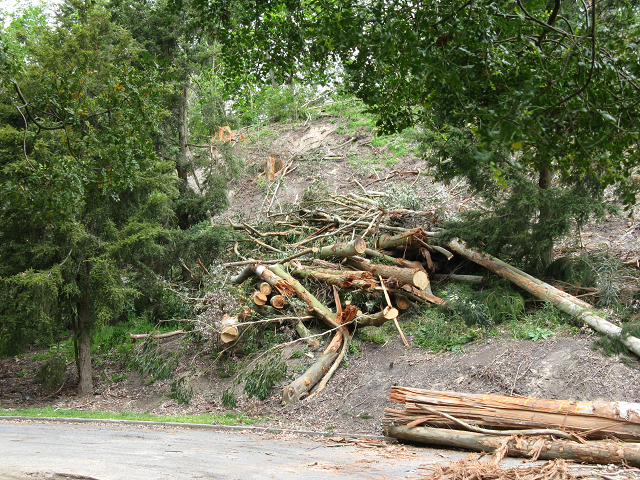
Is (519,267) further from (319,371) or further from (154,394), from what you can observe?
(154,394)

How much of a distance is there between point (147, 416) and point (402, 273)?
205 inches

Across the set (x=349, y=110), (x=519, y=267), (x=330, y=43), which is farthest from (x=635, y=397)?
(x=349, y=110)

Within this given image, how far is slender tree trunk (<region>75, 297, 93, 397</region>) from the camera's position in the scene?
11.0 metres

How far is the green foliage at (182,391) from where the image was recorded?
9.27 m

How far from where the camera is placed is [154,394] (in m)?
10.4

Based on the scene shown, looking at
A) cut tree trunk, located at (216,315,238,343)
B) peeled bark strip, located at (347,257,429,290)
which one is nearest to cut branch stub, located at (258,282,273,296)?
cut tree trunk, located at (216,315,238,343)

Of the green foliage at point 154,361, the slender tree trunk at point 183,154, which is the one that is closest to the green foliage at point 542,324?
the green foliage at point 154,361

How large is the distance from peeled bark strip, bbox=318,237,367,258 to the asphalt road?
4.29 meters

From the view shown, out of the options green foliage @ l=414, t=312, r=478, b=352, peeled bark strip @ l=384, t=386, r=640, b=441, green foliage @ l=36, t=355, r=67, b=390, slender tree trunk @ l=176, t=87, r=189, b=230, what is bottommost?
green foliage @ l=36, t=355, r=67, b=390

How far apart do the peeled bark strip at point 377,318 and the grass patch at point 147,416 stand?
252 centimetres

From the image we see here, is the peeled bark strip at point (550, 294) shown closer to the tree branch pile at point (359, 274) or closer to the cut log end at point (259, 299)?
the tree branch pile at point (359, 274)

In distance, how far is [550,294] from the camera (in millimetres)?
8906

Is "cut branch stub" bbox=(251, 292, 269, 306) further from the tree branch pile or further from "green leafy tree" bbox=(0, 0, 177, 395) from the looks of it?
"green leafy tree" bbox=(0, 0, 177, 395)

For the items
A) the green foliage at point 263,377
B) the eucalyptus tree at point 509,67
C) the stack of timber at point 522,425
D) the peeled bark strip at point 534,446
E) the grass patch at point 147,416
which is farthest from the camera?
the green foliage at point 263,377
